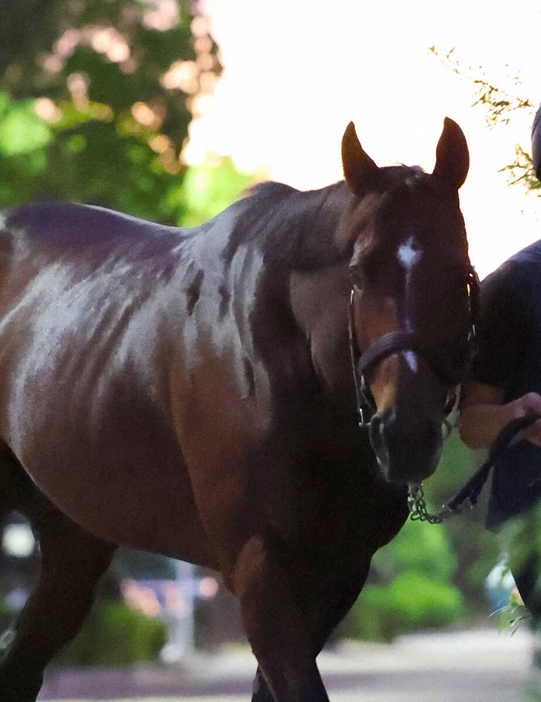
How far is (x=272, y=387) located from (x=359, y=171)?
50cm

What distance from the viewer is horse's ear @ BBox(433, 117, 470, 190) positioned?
3193 millimetres

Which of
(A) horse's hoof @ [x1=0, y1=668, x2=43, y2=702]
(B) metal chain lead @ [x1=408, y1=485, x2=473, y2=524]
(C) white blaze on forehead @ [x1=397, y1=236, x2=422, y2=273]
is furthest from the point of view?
(A) horse's hoof @ [x1=0, y1=668, x2=43, y2=702]

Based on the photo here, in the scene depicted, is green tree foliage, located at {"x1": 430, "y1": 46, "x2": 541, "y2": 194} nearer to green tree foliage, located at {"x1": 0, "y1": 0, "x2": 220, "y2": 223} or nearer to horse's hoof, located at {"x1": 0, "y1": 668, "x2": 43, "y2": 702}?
horse's hoof, located at {"x1": 0, "y1": 668, "x2": 43, "y2": 702}

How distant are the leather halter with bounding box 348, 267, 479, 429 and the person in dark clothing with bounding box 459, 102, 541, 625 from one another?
0.27m

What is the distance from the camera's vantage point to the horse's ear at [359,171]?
3148 millimetres

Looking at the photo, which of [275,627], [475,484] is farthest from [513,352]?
[275,627]

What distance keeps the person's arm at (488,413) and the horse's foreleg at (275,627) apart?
510 mm

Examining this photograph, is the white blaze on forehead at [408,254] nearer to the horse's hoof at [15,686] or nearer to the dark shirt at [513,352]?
the dark shirt at [513,352]

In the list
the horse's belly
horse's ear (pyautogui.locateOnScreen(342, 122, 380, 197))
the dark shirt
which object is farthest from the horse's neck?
the horse's belly

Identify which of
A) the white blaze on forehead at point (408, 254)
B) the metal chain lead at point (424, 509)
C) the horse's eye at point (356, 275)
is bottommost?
the metal chain lead at point (424, 509)

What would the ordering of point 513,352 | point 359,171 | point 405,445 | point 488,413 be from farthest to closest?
point 513,352 < point 488,413 < point 359,171 < point 405,445

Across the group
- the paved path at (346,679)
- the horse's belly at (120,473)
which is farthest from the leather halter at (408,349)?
the paved path at (346,679)

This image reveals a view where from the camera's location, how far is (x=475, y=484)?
3.19m

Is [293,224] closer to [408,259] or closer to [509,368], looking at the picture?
[408,259]
